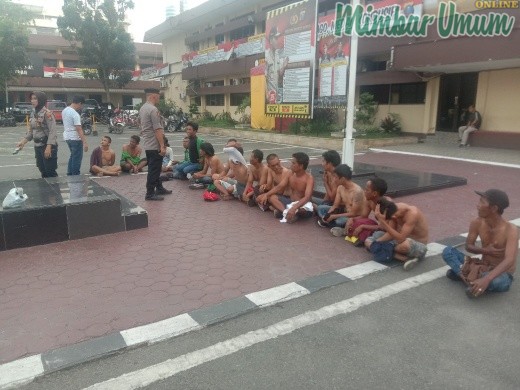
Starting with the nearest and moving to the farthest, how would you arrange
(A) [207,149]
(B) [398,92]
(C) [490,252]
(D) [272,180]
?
(C) [490,252], (D) [272,180], (A) [207,149], (B) [398,92]

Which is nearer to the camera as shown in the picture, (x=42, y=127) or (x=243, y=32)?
(x=42, y=127)

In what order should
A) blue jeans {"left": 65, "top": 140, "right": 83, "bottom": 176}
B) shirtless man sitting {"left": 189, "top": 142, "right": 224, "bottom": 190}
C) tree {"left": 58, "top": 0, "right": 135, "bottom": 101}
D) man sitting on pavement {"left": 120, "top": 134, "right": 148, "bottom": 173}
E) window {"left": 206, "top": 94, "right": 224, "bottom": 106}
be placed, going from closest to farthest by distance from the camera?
shirtless man sitting {"left": 189, "top": 142, "right": 224, "bottom": 190} < blue jeans {"left": 65, "top": 140, "right": 83, "bottom": 176} < man sitting on pavement {"left": 120, "top": 134, "right": 148, "bottom": 173} < window {"left": 206, "top": 94, "right": 224, "bottom": 106} < tree {"left": 58, "top": 0, "right": 135, "bottom": 101}

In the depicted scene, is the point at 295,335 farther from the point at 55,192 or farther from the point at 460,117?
the point at 460,117

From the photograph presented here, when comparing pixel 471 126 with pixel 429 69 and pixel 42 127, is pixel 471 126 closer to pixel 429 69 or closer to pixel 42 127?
pixel 429 69

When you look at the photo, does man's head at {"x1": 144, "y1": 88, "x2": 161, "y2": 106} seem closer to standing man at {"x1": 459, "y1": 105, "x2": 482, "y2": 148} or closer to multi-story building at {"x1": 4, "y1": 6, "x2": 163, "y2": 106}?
standing man at {"x1": 459, "y1": 105, "x2": 482, "y2": 148}

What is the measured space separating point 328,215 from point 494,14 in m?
9.44

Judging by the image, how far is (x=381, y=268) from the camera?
409 cm

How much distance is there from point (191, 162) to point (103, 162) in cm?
211

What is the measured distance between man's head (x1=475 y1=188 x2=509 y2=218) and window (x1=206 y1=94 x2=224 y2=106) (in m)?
25.1

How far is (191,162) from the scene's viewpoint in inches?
335

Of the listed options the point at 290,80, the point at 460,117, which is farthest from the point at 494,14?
the point at 290,80

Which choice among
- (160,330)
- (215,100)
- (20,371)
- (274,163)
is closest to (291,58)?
(274,163)

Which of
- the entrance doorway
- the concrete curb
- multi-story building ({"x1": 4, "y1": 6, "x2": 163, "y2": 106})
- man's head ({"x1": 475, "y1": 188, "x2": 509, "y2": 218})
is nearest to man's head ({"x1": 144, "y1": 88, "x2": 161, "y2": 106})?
the concrete curb

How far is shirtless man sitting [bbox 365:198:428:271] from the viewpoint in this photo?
13.1ft
